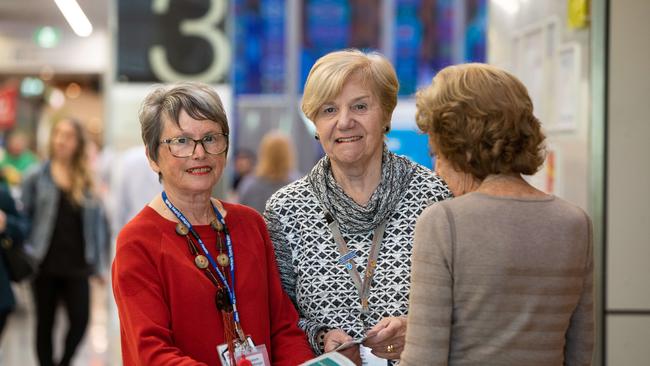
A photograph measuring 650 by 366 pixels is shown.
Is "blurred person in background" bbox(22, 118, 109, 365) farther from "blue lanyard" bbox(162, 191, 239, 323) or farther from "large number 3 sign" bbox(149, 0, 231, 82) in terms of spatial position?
"blue lanyard" bbox(162, 191, 239, 323)

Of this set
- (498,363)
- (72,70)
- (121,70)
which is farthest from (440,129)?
(72,70)

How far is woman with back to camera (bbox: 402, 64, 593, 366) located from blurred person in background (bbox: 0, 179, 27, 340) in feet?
12.3

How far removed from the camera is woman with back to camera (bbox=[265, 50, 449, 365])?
2504 mm

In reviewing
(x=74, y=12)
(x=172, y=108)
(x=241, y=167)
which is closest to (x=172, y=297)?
(x=172, y=108)

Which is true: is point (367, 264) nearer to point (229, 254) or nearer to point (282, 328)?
point (282, 328)

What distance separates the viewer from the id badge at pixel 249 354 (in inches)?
90.4

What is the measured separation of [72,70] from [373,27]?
5015 mm

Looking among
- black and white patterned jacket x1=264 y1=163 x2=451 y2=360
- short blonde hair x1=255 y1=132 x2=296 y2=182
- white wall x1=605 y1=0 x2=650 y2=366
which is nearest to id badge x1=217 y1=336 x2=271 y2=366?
black and white patterned jacket x1=264 y1=163 x2=451 y2=360

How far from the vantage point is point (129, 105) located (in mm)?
6148

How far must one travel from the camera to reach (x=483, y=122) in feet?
6.50

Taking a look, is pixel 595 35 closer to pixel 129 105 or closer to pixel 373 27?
pixel 129 105

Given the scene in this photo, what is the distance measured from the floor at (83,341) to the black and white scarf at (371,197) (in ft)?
13.8

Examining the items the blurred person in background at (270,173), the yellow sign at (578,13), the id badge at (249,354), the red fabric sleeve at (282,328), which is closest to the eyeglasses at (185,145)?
the red fabric sleeve at (282,328)

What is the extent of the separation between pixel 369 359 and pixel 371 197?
44 cm
